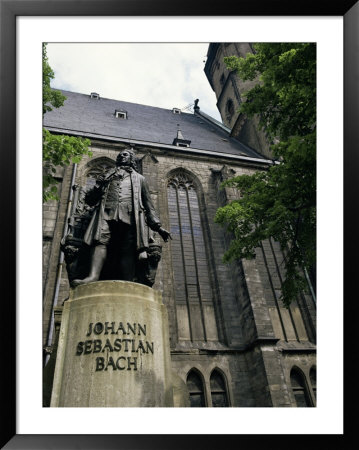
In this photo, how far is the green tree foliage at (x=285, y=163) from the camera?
5.14m

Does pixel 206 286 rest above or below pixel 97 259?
above

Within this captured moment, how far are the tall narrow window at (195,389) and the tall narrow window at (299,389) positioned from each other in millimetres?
2839

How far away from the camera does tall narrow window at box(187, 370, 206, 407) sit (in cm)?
924

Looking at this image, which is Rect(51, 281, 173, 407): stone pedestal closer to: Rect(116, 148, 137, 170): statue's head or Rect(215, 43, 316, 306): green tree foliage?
Rect(116, 148, 137, 170): statue's head

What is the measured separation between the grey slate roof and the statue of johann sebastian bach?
36.9ft

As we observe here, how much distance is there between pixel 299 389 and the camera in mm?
9766

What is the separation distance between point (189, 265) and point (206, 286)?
3.21 ft

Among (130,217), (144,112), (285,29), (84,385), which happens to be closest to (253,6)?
(285,29)

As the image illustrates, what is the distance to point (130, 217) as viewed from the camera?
346 centimetres

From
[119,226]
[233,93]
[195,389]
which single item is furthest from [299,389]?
[233,93]

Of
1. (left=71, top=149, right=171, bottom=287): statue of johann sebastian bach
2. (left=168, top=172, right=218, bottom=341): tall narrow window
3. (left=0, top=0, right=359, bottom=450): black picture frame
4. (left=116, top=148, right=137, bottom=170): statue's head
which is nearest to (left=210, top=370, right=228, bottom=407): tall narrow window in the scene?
(left=168, top=172, right=218, bottom=341): tall narrow window

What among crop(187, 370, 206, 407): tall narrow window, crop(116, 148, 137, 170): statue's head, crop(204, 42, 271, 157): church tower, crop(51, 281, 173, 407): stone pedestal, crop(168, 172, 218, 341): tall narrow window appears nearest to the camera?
crop(51, 281, 173, 407): stone pedestal

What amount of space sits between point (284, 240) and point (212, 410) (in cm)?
541
